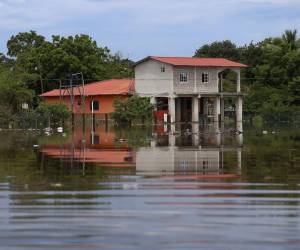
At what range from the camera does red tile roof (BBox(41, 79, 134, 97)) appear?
65062mm

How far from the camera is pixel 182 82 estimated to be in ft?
208

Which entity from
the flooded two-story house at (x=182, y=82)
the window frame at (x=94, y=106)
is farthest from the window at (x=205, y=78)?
the window frame at (x=94, y=106)

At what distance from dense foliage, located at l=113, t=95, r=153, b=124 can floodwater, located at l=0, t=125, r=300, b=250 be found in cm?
4004

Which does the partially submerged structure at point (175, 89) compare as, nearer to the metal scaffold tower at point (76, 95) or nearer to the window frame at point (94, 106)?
the metal scaffold tower at point (76, 95)

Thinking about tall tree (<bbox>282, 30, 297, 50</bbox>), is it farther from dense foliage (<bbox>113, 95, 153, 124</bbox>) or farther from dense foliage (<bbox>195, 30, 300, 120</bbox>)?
dense foliage (<bbox>113, 95, 153, 124</bbox>)

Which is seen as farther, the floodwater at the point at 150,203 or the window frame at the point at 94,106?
the window frame at the point at 94,106

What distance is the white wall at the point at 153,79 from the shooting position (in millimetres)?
62938

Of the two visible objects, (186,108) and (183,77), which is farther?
(186,108)

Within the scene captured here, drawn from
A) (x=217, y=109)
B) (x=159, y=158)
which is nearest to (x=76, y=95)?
(x=217, y=109)

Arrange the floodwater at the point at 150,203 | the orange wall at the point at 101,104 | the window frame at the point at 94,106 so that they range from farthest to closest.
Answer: the window frame at the point at 94,106
the orange wall at the point at 101,104
the floodwater at the point at 150,203

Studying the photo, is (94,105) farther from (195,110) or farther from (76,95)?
(195,110)

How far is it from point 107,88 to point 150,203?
185 ft

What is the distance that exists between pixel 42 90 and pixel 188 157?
56.9 meters

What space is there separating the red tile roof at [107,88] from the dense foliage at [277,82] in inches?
513
